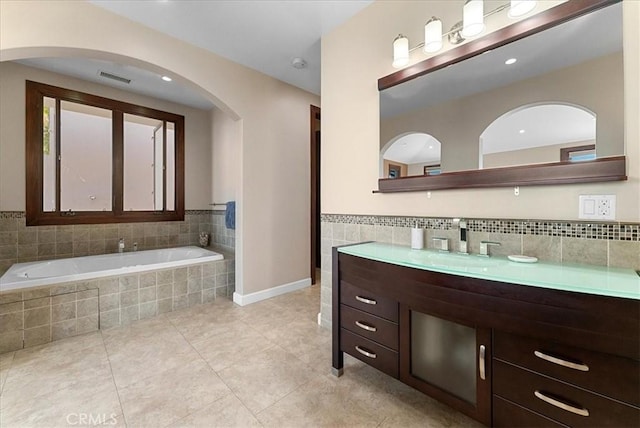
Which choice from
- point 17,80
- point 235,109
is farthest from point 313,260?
point 17,80

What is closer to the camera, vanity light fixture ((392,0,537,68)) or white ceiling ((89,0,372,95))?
vanity light fixture ((392,0,537,68))

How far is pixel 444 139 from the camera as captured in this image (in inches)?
65.3

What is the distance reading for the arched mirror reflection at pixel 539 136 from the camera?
1.19 metres

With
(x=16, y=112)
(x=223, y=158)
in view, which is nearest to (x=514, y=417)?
(x=223, y=158)

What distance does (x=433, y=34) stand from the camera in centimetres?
156

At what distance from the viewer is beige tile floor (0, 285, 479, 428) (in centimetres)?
134

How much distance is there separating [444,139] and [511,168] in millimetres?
437

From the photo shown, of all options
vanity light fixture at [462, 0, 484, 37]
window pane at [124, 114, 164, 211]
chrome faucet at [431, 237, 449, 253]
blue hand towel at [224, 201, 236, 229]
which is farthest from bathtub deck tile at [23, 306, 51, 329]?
vanity light fixture at [462, 0, 484, 37]

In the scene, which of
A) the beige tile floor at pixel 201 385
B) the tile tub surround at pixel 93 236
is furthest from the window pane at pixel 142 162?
the beige tile floor at pixel 201 385

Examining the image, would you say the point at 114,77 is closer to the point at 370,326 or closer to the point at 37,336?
the point at 37,336

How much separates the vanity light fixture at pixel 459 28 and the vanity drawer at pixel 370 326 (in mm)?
1670

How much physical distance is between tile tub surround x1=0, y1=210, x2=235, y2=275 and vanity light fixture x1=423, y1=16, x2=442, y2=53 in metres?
3.20

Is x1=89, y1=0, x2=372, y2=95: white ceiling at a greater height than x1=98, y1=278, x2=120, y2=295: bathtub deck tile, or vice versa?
x1=89, y1=0, x2=372, y2=95: white ceiling

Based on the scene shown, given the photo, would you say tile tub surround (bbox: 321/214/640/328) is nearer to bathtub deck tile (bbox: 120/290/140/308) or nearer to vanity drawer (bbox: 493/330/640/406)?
vanity drawer (bbox: 493/330/640/406)
